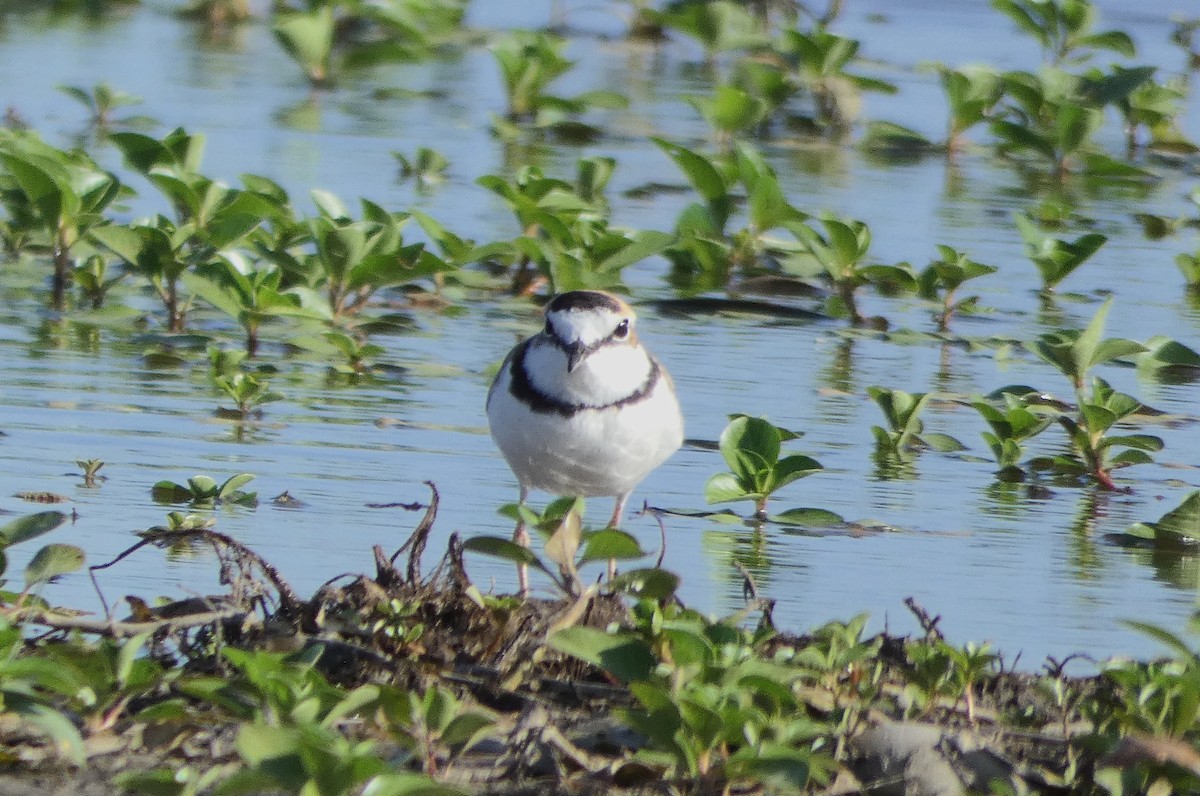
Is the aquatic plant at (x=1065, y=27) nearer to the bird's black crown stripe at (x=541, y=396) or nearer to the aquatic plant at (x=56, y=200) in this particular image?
the aquatic plant at (x=56, y=200)

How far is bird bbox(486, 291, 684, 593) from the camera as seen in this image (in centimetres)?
462

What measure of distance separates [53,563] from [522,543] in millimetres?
1292

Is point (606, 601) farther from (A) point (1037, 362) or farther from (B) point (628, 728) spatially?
(A) point (1037, 362)

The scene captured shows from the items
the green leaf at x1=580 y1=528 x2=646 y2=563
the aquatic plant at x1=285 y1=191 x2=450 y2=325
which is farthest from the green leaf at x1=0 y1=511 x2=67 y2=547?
the aquatic plant at x1=285 y1=191 x2=450 y2=325

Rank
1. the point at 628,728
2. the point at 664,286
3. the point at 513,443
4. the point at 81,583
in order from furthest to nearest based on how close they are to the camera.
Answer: the point at 664,286 → the point at 513,443 → the point at 81,583 → the point at 628,728

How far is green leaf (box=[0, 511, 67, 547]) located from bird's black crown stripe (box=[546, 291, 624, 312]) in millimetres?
1338

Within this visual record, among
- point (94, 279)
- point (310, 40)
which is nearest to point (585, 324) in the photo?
point (94, 279)

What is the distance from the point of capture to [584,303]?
471 centimetres

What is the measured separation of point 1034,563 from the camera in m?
4.84

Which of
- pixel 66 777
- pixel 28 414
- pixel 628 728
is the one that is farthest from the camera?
pixel 28 414

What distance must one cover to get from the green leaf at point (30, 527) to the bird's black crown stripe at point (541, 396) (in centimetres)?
118

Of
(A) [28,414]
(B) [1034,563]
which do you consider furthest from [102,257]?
(B) [1034,563]

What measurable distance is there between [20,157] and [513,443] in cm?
293

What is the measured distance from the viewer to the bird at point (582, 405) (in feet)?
15.2
